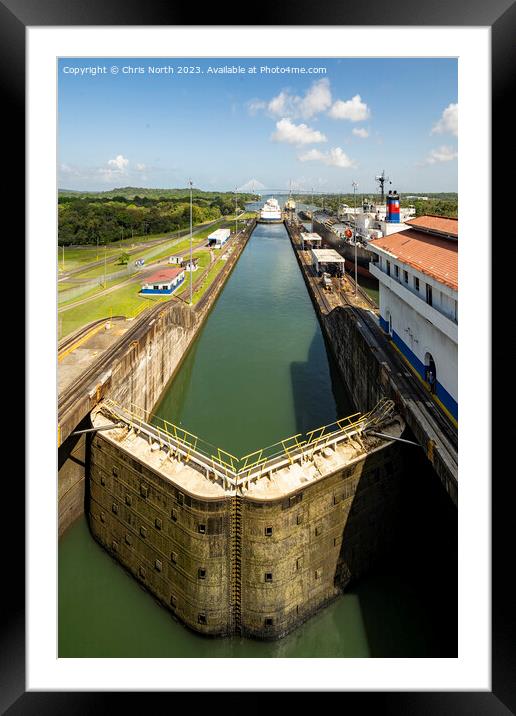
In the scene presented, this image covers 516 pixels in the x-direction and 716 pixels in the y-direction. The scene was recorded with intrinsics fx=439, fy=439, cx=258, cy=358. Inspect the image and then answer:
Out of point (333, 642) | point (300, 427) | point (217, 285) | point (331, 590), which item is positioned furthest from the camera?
point (217, 285)

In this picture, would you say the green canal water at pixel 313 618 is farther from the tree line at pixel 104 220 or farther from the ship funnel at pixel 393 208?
the tree line at pixel 104 220

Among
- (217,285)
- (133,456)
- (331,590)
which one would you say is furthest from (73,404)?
(217,285)

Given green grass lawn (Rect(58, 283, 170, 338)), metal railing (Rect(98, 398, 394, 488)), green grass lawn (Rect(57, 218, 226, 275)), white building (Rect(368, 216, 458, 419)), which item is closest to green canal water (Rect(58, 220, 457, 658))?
metal railing (Rect(98, 398, 394, 488))

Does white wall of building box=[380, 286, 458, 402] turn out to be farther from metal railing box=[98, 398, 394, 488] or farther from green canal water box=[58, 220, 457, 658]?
green canal water box=[58, 220, 457, 658]
